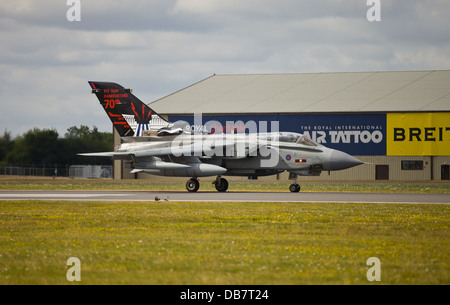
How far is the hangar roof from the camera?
2315 inches

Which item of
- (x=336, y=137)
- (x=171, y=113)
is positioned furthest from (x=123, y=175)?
(x=336, y=137)

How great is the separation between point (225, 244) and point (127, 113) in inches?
927

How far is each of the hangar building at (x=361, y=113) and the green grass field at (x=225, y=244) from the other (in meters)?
35.6

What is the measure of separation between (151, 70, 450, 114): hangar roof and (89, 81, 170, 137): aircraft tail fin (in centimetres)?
2555

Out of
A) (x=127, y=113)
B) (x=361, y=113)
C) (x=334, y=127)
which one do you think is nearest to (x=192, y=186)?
(x=127, y=113)

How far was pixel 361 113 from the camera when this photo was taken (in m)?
57.8

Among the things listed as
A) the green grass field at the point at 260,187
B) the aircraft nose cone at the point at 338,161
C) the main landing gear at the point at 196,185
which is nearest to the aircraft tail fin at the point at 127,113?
the main landing gear at the point at 196,185

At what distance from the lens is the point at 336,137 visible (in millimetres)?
58031

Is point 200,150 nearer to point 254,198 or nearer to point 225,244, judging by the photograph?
point 254,198

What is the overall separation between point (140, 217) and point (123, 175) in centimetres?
4392

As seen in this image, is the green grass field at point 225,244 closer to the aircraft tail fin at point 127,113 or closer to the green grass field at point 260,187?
the aircraft tail fin at point 127,113

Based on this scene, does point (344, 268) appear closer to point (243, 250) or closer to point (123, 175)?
point (243, 250)

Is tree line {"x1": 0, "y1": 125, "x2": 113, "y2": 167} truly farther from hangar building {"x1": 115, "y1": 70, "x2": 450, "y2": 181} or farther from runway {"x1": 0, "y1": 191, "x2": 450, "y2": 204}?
runway {"x1": 0, "y1": 191, "x2": 450, "y2": 204}
